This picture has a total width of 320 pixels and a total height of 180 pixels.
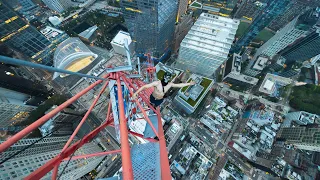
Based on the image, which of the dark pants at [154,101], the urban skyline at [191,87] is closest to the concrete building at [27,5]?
the urban skyline at [191,87]

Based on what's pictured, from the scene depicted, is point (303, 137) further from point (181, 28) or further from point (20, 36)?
point (20, 36)

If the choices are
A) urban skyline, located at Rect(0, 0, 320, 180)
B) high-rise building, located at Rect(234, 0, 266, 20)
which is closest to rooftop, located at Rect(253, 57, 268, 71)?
urban skyline, located at Rect(0, 0, 320, 180)

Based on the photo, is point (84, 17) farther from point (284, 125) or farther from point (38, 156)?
point (284, 125)

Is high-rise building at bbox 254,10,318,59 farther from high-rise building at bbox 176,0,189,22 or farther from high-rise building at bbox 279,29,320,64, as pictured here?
high-rise building at bbox 176,0,189,22

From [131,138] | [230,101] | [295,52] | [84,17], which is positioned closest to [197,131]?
[230,101]

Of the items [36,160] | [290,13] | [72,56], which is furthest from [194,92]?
[290,13]

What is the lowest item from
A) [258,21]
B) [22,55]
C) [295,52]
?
[22,55]
